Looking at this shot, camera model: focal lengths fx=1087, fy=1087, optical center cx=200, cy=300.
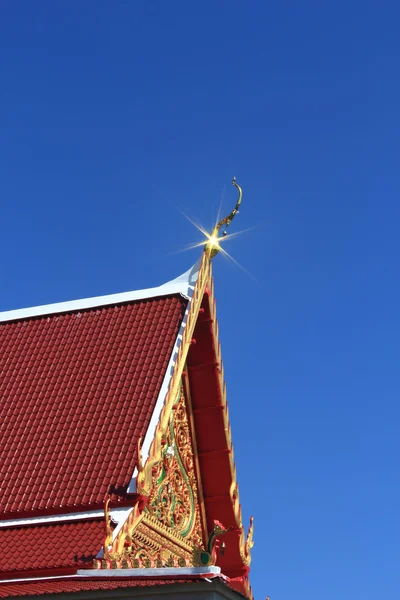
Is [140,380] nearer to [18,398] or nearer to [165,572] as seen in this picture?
[18,398]

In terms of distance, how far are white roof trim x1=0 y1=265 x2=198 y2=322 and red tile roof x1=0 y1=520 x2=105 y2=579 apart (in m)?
3.32

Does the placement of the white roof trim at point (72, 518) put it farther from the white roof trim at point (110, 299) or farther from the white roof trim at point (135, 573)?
the white roof trim at point (110, 299)

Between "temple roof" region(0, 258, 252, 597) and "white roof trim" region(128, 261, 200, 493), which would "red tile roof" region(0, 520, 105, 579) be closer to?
"temple roof" region(0, 258, 252, 597)

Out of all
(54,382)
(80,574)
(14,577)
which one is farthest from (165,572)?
(54,382)

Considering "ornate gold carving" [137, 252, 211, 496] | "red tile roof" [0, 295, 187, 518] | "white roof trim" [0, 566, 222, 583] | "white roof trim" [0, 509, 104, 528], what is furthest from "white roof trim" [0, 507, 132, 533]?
"white roof trim" [0, 566, 222, 583]

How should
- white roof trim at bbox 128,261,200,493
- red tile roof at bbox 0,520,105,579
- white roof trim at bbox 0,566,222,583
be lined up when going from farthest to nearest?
white roof trim at bbox 128,261,200,493
red tile roof at bbox 0,520,105,579
white roof trim at bbox 0,566,222,583

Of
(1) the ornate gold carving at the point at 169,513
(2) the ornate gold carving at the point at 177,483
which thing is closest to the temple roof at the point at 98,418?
(1) the ornate gold carving at the point at 169,513

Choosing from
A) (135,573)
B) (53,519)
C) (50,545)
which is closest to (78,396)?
(53,519)

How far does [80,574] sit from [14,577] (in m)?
0.78

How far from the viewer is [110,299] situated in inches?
504

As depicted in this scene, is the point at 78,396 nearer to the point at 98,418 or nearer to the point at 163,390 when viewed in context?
the point at 98,418

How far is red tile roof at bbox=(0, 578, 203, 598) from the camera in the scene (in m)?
7.37

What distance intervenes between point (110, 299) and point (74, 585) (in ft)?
17.2

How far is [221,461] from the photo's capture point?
1283cm
